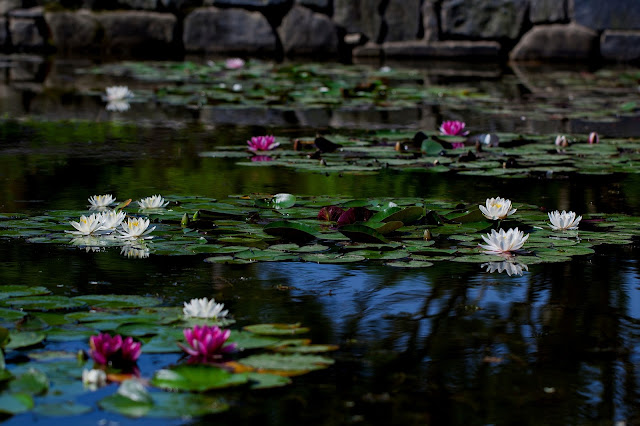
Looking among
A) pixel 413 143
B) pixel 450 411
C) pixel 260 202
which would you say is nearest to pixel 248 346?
pixel 450 411

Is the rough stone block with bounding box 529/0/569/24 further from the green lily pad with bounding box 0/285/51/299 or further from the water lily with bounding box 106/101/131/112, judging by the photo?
the green lily pad with bounding box 0/285/51/299

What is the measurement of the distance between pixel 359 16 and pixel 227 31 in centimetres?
117

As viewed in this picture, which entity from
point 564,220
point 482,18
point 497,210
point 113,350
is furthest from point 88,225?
point 482,18

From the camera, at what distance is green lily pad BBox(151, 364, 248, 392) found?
1.41m

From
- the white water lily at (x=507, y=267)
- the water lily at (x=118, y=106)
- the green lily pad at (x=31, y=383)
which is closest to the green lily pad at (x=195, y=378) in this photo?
the green lily pad at (x=31, y=383)

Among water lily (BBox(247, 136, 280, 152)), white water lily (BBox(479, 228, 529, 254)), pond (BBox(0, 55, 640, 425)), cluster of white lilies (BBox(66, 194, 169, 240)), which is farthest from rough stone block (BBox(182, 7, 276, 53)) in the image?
white water lily (BBox(479, 228, 529, 254))

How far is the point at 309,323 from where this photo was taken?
174 cm

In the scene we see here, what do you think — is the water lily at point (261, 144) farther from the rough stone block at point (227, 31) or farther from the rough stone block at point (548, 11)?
the rough stone block at point (548, 11)

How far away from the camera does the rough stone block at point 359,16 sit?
874 centimetres

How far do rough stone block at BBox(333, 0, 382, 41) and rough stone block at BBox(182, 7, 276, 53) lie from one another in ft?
2.05

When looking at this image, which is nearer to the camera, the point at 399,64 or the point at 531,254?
the point at 531,254

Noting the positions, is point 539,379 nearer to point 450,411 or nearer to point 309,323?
point 450,411

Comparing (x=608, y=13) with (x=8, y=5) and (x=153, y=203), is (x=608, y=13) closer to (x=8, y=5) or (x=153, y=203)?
(x=8, y=5)

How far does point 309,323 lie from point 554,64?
7.63 meters
